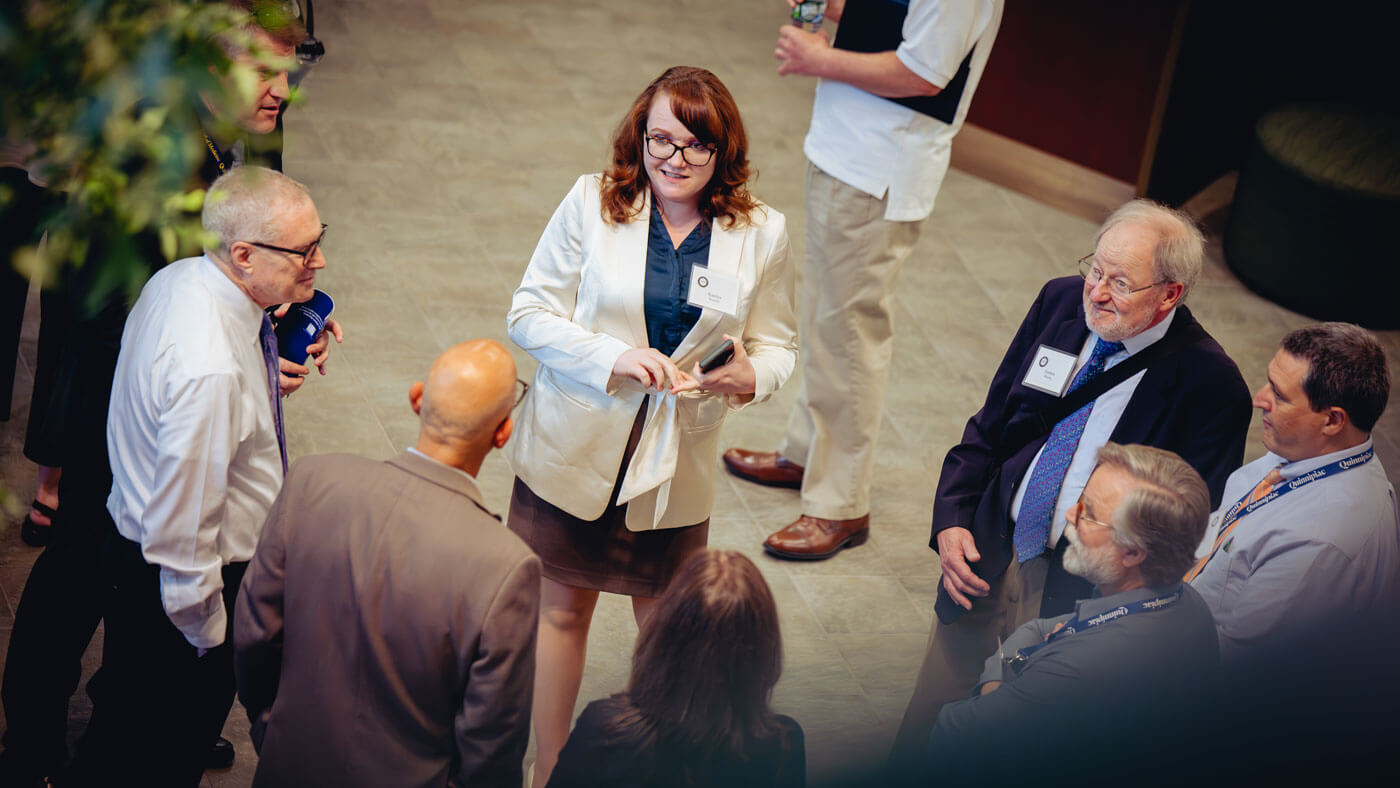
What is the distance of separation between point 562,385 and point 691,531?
1.61 ft

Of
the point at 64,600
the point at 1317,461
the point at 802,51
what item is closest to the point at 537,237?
the point at 802,51

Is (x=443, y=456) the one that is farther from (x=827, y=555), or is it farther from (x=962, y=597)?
(x=827, y=555)

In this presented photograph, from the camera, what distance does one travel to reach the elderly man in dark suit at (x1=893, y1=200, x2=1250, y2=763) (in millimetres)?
2477

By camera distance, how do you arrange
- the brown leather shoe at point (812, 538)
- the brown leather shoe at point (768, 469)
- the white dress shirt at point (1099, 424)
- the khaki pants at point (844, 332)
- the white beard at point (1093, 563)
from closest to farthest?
the white beard at point (1093, 563)
the white dress shirt at point (1099, 424)
the khaki pants at point (844, 332)
the brown leather shoe at point (812, 538)
the brown leather shoe at point (768, 469)

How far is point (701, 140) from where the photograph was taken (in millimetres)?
2588

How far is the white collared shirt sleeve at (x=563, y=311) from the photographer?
261cm

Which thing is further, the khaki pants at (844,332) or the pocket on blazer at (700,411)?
the khaki pants at (844,332)

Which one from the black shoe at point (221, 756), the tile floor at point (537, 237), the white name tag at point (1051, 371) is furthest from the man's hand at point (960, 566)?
the black shoe at point (221, 756)

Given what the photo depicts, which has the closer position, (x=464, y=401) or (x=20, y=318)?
(x=464, y=401)

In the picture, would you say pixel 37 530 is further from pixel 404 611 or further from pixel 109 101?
pixel 109 101

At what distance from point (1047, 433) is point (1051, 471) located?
0.10m

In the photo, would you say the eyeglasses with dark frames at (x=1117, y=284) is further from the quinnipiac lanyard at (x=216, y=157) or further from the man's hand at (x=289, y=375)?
the quinnipiac lanyard at (x=216, y=157)

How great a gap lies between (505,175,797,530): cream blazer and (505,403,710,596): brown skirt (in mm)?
64

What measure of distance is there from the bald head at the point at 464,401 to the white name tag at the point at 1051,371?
1.17 metres
